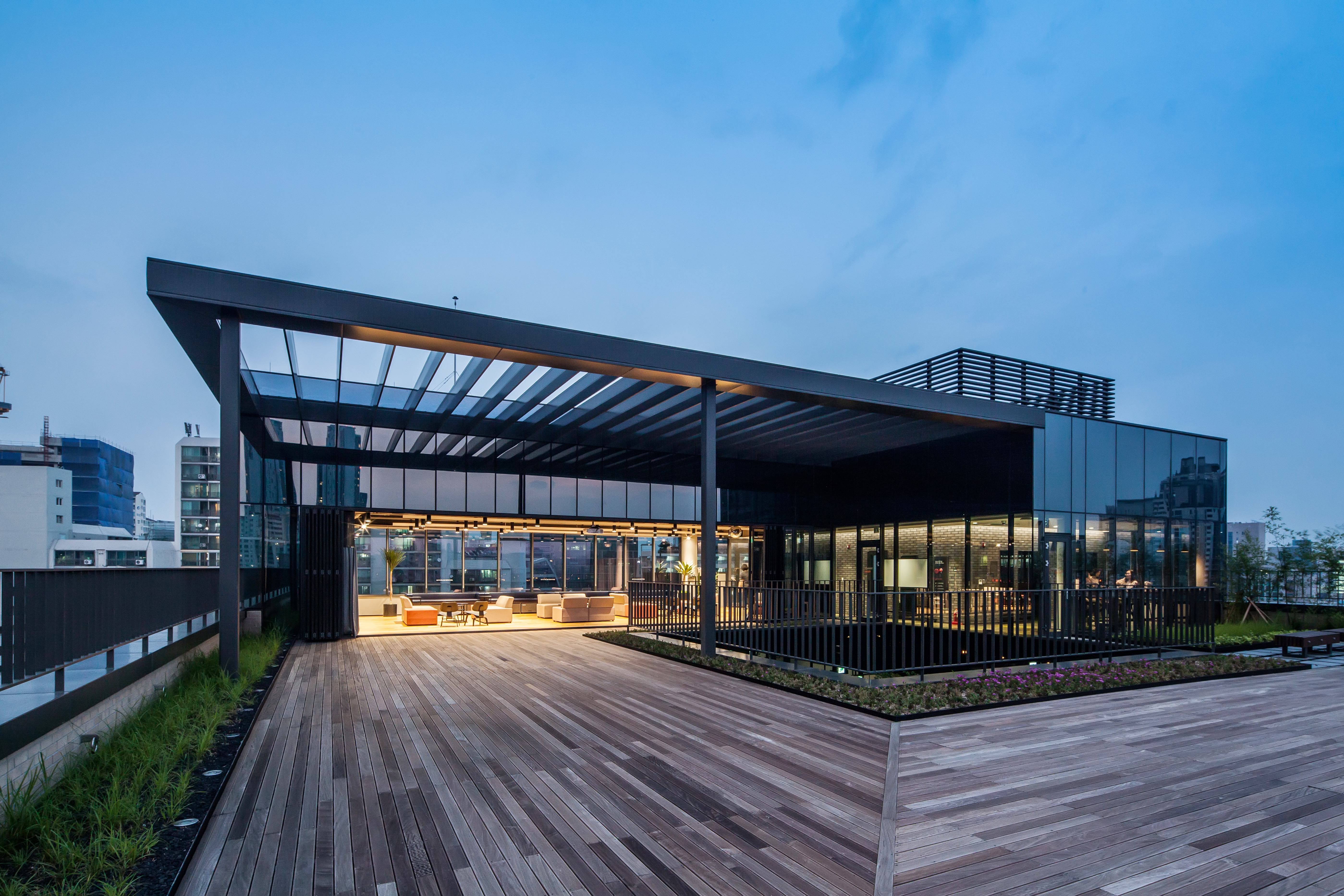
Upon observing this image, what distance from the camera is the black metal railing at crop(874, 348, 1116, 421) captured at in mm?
16469

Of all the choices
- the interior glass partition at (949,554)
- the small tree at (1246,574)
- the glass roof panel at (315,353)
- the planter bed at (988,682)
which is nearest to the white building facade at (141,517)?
the glass roof panel at (315,353)

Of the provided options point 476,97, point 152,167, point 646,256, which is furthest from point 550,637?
point 646,256

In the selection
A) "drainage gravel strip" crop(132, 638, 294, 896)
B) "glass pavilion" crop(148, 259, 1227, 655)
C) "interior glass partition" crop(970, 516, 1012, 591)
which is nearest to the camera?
"drainage gravel strip" crop(132, 638, 294, 896)

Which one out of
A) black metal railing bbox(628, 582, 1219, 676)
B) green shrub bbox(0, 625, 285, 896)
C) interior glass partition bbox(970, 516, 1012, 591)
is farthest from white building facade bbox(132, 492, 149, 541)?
green shrub bbox(0, 625, 285, 896)

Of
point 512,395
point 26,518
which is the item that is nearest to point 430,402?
point 512,395

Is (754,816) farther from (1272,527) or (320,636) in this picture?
(1272,527)

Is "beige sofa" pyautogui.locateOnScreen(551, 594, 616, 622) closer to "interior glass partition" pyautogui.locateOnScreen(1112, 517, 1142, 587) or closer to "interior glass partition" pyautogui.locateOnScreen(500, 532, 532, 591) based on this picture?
"interior glass partition" pyautogui.locateOnScreen(500, 532, 532, 591)

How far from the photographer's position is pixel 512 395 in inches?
484

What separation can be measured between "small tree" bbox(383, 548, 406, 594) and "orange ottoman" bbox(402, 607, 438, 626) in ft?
7.98

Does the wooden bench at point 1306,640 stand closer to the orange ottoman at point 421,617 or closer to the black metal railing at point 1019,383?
the black metal railing at point 1019,383

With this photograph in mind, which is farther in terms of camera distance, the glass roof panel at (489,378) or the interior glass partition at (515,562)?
the interior glass partition at (515,562)

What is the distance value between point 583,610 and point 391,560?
5477mm

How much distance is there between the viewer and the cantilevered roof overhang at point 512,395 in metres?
7.76

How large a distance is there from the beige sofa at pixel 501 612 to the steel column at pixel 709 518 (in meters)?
7.12
